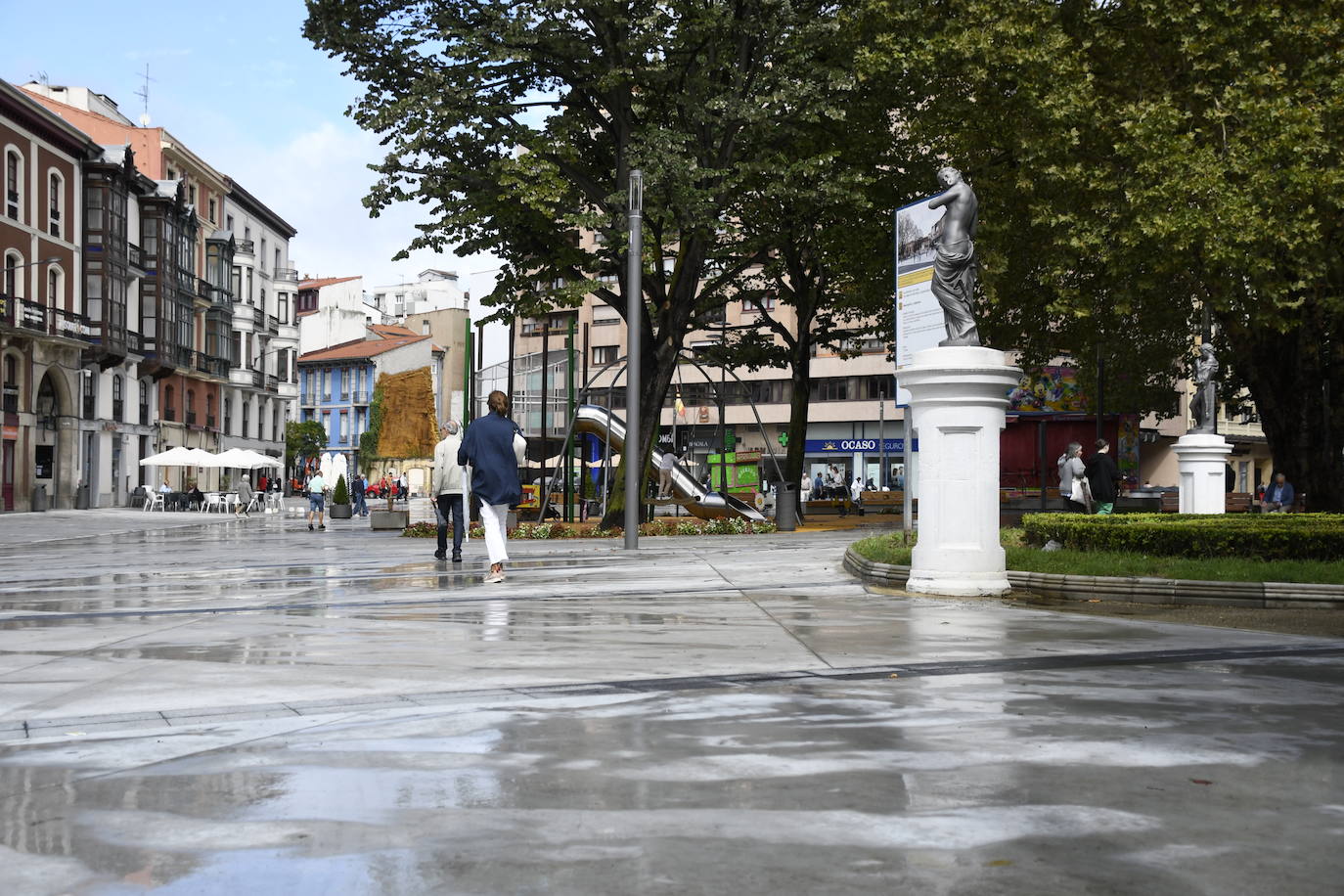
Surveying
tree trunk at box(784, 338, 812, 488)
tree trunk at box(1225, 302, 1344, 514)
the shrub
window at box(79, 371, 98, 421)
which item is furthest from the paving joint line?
window at box(79, 371, 98, 421)

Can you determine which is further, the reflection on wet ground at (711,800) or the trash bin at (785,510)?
the trash bin at (785,510)

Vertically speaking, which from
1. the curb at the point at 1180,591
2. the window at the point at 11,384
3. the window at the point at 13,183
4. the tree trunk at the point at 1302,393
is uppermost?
the window at the point at 13,183

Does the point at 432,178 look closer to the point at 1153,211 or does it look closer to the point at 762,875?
the point at 1153,211

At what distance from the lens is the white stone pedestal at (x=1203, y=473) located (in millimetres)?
26375

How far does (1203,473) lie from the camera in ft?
86.6

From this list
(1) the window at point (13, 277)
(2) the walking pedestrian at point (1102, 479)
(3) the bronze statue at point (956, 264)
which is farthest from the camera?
(1) the window at point (13, 277)

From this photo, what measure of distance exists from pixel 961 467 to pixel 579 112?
49.5ft

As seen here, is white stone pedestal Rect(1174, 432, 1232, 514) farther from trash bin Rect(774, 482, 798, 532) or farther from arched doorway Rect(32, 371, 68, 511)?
arched doorway Rect(32, 371, 68, 511)

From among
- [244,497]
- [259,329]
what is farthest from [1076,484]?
[259,329]

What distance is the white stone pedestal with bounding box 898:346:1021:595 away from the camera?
1284 cm

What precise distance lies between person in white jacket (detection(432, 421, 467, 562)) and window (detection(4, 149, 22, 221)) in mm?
38118

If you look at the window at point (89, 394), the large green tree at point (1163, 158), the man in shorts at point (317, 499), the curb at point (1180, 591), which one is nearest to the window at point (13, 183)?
the window at point (89, 394)

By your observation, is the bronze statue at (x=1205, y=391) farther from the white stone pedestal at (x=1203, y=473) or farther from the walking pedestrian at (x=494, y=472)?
the walking pedestrian at (x=494, y=472)

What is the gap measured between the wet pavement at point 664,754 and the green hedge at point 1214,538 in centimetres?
442
